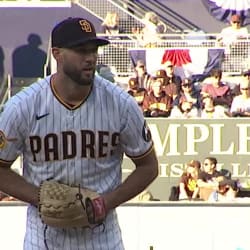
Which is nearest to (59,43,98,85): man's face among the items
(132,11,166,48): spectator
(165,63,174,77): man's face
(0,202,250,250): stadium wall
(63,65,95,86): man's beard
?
(63,65,95,86): man's beard

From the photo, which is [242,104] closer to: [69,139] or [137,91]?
[137,91]

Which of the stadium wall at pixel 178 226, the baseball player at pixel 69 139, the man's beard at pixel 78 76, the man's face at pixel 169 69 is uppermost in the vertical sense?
the man's face at pixel 169 69

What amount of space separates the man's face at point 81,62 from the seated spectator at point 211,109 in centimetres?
712

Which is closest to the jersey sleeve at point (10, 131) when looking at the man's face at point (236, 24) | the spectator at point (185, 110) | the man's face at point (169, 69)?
the spectator at point (185, 110)

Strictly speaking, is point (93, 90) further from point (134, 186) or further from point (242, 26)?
point (242, 26)

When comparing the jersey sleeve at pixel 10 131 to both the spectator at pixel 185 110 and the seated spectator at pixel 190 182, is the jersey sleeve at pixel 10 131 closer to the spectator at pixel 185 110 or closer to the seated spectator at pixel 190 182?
the seated spectator at pixel 190 182

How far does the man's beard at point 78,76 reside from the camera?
295 cm

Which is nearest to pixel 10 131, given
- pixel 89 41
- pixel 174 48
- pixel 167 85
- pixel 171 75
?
pixel 89 41

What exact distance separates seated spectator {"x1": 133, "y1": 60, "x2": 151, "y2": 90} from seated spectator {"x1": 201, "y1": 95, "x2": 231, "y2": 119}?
0.74 m

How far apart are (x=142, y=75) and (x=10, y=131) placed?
767 centimetres

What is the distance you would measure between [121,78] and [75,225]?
26.0ft

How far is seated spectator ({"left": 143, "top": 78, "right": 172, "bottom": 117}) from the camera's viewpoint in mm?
9962

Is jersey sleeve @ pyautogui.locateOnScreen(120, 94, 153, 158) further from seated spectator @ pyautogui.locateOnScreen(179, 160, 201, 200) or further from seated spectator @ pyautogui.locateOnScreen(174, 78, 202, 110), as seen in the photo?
seated spectator @ pyautogui.locateOnScreen(174, 78, 202, 110)

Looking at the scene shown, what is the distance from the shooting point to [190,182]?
9203 mm
